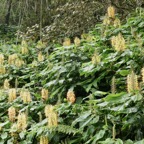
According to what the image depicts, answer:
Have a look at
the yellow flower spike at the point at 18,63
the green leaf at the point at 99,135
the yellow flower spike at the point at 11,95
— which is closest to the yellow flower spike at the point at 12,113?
the yellow flower spike at the point at 11,95

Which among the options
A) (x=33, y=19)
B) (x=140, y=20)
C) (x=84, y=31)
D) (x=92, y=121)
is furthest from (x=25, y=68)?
(x=33, y=19)

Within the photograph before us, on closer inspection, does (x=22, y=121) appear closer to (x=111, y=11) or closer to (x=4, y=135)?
(x=4, y=135)

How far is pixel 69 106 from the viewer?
11.3 ft

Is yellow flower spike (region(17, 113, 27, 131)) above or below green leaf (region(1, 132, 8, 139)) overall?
above

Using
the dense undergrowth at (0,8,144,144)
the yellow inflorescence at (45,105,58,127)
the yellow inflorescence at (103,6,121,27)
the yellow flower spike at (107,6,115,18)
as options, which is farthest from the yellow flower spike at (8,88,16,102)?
the yellow flower spike at (107,6,115,18)

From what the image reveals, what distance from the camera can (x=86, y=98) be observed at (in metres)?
4.06

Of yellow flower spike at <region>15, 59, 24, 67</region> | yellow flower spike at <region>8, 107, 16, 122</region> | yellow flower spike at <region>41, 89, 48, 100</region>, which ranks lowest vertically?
yellow flower spike at <region>8, 107, 16, 122</region>

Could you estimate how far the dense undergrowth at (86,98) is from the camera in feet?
8.93

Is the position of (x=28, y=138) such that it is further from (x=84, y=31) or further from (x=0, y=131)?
(x=84, y=31)

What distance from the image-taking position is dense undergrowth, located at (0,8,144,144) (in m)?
2.72

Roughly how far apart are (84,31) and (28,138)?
3933 millimetres

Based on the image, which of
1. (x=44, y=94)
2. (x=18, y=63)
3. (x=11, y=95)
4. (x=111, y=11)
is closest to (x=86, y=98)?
(x=44, y=94)

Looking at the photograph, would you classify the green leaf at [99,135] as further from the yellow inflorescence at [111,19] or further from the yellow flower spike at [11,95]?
the yellow inflorescence at [111,19]

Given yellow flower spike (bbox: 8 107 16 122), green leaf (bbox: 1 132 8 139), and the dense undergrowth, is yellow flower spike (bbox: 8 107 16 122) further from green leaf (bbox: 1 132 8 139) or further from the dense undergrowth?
green leaf (bbox: 1 132 8 139)
